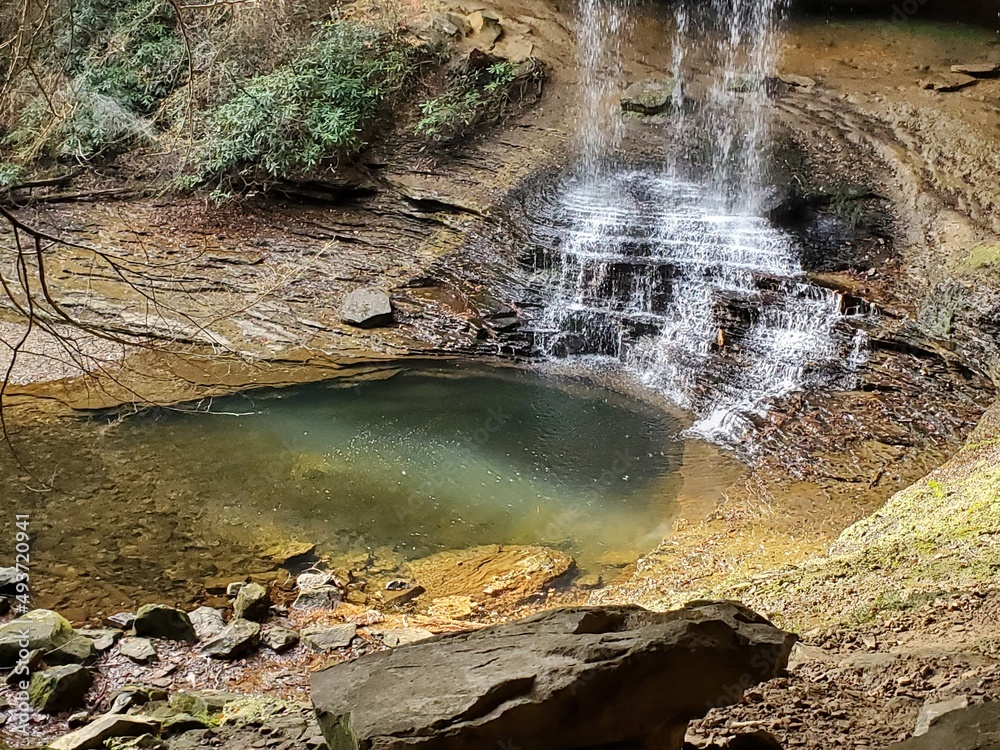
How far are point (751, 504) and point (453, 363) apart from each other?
153 inches

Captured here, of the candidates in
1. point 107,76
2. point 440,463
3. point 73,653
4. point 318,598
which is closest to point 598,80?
point 107,76

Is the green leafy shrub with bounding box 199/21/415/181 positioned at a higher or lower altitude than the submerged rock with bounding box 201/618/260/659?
higher

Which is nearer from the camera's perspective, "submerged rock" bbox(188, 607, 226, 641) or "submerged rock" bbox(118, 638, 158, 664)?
"submerged rock" bbox(118, 638, 158, 664)

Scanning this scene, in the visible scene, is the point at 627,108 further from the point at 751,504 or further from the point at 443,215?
the point at 751,504

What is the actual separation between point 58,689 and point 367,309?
594 centimetres

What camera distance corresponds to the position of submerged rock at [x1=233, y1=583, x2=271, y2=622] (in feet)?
15.8

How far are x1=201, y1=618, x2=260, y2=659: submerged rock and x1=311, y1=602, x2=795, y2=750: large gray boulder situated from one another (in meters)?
2.42

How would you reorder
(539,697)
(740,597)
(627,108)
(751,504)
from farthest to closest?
(627,108) < (751,504) < (740,597) < (539,697)

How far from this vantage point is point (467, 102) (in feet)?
35.6

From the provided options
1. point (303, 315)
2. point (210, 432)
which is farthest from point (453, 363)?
point (210, 432)

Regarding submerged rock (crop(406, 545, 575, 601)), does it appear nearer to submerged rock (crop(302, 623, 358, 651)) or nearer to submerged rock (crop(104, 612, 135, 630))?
submerged rock (crop(302, 623, 358, 651))

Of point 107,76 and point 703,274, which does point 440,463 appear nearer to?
point 703,274

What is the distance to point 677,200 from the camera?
33.2 feet

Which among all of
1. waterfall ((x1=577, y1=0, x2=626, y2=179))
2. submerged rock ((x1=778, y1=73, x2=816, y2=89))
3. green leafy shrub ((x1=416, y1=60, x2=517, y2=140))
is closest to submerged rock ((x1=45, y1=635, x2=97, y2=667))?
green leafy shrub ((x1=416, y1=60, x2=517, y2=140))
